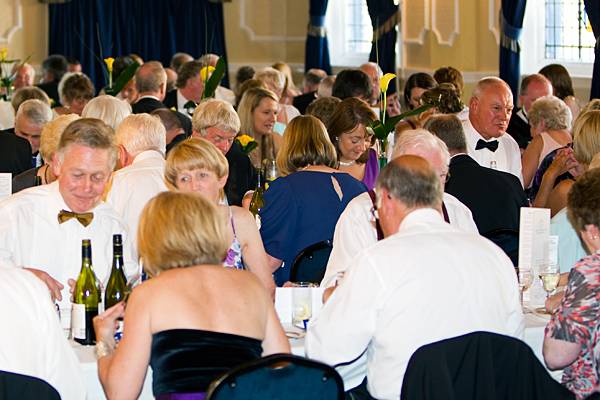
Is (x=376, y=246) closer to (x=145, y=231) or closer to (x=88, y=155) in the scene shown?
(x=145, y=231)

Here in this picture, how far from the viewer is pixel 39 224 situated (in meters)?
4.25

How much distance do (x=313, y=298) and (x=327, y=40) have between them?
10.3 m

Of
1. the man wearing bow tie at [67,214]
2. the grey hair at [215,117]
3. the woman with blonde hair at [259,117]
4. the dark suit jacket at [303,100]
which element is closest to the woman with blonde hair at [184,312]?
the man wearing bow tie at [67,214]

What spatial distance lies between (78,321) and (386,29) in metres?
8.69

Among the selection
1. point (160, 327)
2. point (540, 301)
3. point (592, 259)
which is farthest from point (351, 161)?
point (160, 327)

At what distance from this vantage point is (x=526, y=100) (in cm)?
829

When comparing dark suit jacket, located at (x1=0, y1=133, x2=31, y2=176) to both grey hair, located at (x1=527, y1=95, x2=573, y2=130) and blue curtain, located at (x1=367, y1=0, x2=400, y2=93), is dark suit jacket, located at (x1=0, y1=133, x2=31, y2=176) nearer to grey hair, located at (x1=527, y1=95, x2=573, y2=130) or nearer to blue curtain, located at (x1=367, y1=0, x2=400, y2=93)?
grey hair, located at (x1=527, y1=95, x2=573, y2=130)

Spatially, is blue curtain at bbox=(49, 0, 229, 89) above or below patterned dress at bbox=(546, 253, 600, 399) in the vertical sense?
above

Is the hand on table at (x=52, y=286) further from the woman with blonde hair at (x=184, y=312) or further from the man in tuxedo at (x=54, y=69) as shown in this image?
the man in tuxedo at (x=54, y=69)

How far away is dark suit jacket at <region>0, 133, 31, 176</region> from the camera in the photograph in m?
6.60

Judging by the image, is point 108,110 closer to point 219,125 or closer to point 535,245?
point 219,125

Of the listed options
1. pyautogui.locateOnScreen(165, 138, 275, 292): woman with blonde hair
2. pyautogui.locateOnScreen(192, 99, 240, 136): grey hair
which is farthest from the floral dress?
pyautogui.locateOnScreen(192, 99, 240, 136): grey hair

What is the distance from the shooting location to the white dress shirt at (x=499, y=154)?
680cm

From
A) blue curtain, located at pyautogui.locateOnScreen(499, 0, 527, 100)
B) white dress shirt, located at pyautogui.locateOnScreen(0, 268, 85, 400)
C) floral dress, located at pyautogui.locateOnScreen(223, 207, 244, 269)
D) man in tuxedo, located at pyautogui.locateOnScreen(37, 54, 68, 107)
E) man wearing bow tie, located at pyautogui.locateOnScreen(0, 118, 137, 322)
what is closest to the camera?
white dress shirt, located at pyautogui.locateOnScreen(0, 268, 85, 400)
